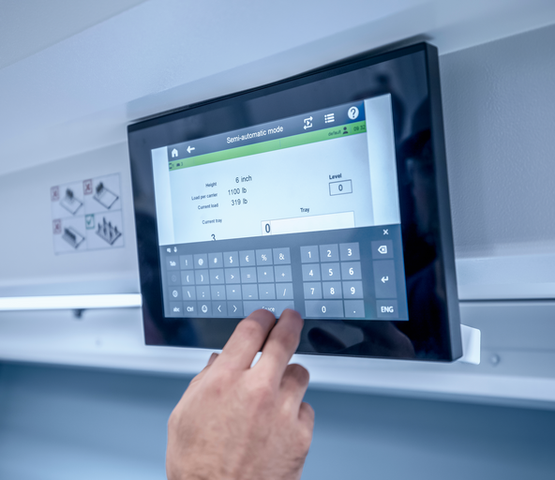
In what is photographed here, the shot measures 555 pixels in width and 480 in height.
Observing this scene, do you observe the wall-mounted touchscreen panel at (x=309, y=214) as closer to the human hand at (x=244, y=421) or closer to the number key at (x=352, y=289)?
the number key at (x=352, y=289)

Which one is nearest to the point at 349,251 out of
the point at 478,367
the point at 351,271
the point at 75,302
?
the point at 351,271

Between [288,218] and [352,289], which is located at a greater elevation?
[288,218]

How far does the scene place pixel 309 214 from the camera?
0.62 meters

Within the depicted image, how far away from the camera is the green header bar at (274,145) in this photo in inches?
22.9

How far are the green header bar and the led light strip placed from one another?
0.28m

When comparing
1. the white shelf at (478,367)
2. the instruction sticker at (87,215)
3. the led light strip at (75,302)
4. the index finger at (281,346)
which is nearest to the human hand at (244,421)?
the index finger at (281,346)

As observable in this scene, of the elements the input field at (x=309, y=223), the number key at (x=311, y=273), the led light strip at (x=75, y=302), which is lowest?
the led light strip at (x=75, y=302)

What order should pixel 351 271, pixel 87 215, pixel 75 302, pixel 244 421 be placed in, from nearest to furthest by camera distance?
pixel 244 421, pixel 351 271, pixel 75 302, pixel 87 215

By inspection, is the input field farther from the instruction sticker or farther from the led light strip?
the instruction sticker

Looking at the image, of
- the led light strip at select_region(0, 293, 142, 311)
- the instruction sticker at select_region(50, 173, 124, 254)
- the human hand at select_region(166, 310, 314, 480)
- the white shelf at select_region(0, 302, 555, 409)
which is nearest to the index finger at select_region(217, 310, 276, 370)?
the human hand at select_region(166, 310, 314, 480)

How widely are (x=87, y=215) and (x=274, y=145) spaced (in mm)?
611

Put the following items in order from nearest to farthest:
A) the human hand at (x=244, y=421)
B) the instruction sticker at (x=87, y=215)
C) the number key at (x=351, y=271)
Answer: the human hand at (x=244, y=421) < the number key at (x=351, y=271) < the instruction sticker at (x=87, y=215)

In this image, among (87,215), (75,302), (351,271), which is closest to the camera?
(351,271)

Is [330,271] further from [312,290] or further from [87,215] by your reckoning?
[87,215]
